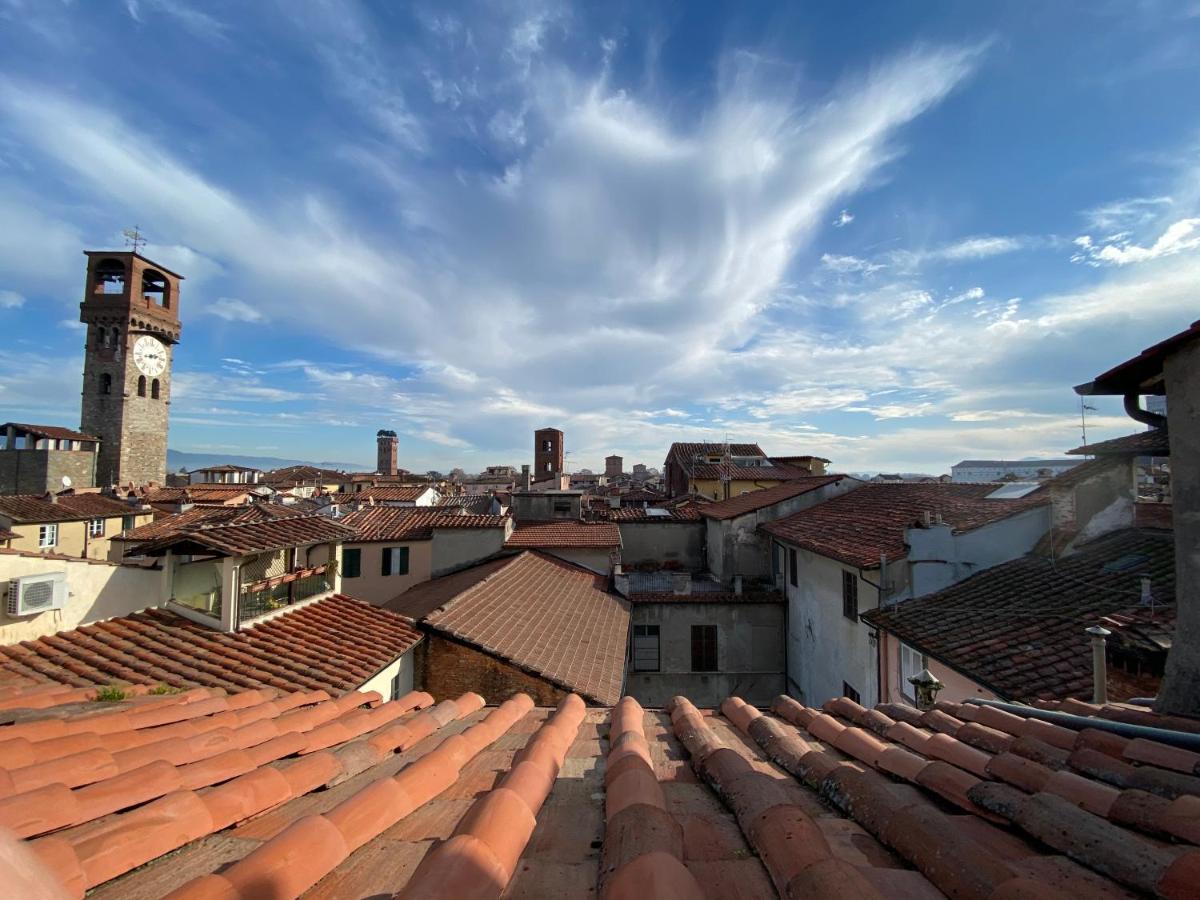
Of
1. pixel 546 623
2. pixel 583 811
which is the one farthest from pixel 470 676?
pixel 583 811

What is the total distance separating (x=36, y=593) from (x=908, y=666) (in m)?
13.9

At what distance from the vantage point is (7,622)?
7.32 meters

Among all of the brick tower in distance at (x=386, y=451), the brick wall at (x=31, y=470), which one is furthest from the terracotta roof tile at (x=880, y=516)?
the brick tower in distance at (x=386, y=451)

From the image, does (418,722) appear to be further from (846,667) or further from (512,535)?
(512,535)

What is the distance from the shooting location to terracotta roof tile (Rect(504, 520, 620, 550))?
747 inches

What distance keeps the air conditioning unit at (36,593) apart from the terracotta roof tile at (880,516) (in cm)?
1391

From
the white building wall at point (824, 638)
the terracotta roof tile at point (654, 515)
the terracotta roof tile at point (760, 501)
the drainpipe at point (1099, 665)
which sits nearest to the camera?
the drainpipe at point (1099, 665)

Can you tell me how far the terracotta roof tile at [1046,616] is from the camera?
21.7 feet

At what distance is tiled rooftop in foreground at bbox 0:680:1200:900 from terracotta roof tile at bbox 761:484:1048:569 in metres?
8.29

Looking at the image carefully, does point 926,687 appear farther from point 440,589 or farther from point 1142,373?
point 440,589

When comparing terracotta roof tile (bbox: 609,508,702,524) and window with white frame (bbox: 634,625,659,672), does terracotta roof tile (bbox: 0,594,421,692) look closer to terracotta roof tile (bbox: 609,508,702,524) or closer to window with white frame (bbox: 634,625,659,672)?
window with white frame (bbox: 634,625,659,672)

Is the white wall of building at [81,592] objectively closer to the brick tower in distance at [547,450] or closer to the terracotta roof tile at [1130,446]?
the terracotta roof tile at [1130,446]

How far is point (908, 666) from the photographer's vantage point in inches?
385

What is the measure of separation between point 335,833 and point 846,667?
13.5 metres
